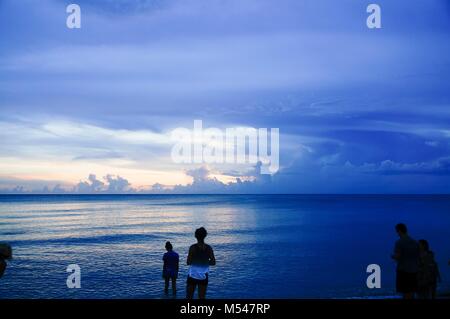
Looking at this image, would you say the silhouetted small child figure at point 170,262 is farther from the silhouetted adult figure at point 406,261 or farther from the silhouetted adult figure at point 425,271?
the silhouetted adult figure at point 425,271

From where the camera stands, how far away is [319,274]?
1345cm

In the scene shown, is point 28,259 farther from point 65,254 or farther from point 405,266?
point 405,266

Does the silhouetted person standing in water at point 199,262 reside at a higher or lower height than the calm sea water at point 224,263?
higher

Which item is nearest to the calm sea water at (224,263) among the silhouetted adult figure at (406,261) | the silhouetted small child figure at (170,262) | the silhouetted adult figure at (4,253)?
the silhouetted small child figure at (170,262)

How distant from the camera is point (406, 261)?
5004mm

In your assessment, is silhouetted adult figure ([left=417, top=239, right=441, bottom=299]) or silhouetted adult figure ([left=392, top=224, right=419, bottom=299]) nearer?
silhouetted adult figure ([left=392, top=224, right=419, bottom=299])

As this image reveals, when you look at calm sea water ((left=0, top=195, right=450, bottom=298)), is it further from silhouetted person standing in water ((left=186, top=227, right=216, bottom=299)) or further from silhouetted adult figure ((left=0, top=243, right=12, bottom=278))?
silhouetted adult figure ((left=0, top=243, right=12, bottom=278))

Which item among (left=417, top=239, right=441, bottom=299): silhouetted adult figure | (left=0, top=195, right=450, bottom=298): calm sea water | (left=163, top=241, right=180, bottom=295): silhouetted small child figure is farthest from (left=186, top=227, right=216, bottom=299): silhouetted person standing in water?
(left=0, top=195, right=450, bottom=298): calm sea water

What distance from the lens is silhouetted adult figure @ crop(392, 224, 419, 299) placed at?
4969 millimetres

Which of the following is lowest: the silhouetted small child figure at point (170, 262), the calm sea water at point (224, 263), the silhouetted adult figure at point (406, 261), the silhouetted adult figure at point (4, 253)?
the calm sea water at point (224, 263)

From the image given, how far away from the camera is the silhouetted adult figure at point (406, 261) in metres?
4.97

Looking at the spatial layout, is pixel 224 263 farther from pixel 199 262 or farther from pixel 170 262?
pixel 199 262

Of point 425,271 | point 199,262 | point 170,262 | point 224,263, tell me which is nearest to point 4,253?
Answer: point 199,262
